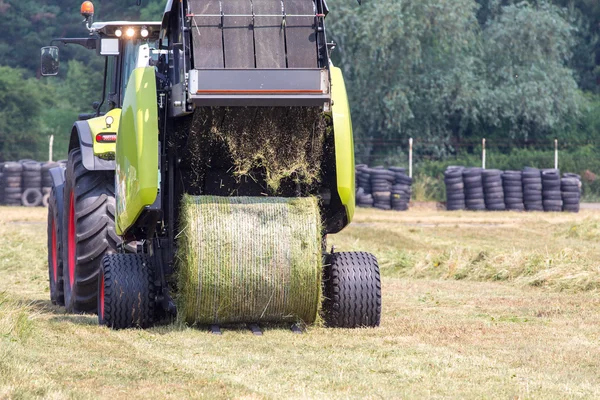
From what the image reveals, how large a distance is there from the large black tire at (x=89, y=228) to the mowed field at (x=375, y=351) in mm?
281

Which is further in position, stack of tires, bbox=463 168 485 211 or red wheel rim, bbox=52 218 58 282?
stack of tires, bbox=463 168 485 211

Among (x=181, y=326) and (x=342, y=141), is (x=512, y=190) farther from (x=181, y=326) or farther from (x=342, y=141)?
(x=181, y=326)

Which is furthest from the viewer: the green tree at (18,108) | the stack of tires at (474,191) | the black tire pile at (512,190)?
the green tree at (18,108)

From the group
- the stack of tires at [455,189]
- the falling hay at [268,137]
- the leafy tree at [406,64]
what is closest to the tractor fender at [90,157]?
the falling hay at [268,137]

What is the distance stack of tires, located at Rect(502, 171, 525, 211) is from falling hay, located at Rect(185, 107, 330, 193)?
22.3 m

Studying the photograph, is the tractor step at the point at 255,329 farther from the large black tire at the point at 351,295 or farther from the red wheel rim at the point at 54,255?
the red wheel rim at the point at 54,255

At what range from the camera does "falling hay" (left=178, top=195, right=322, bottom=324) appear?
8.41 meters

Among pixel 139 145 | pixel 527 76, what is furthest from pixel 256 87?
pixel 527 76

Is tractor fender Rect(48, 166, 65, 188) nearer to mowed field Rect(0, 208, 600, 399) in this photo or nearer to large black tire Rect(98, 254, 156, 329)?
mowed field Rect(0, 208, 600, 399)

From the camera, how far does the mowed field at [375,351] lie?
241 inches

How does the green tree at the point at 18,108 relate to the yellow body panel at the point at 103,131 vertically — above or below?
above

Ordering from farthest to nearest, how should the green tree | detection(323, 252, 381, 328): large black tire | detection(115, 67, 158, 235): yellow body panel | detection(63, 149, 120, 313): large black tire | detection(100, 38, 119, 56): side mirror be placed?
the green tree → detection(100, 38, 119, 56): side mirror → detection(63, 149, 120, 313): large black tire → detection(323, 252, 381, 328): large black tire → detection(115, 67, 158, 235): yellow body panel

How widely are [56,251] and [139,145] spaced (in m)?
3.66

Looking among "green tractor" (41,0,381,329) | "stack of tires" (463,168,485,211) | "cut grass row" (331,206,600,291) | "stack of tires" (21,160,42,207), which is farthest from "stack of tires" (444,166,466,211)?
"green tractor" (41,0,381,329)
